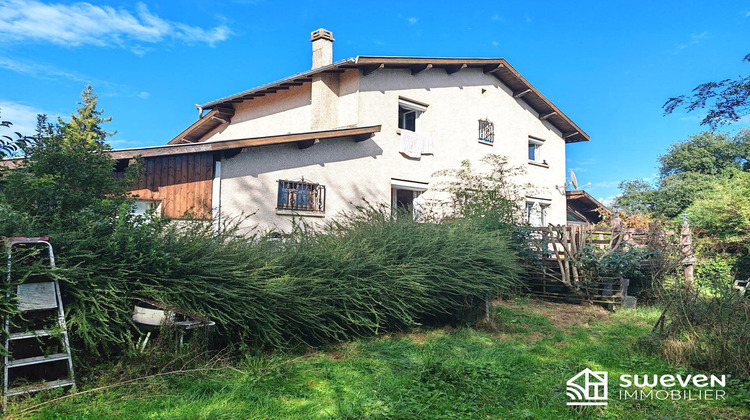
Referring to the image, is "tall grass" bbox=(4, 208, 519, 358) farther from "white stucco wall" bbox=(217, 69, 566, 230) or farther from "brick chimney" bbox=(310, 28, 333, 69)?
"brick chimney" bbox=(310, 28, 333, 69)

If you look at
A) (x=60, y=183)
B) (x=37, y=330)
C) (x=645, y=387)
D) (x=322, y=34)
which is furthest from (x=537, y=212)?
(x=37, y=330)

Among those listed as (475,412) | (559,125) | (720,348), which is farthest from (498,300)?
(559,125)

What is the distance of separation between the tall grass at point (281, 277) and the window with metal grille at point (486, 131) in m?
8.22

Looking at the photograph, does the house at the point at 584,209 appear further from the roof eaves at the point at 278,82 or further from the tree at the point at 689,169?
the roof eaves at the point at 278,82

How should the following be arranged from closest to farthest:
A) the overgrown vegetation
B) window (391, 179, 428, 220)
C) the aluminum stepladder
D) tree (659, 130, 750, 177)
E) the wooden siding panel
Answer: the aluminum stepladder
the overgrown vegetation
the wooden siding panel
window (391, 179, 428, 220)
tree (659, 130, 750, 177)

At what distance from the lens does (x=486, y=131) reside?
15.6 meters

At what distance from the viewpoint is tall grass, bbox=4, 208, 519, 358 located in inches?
162

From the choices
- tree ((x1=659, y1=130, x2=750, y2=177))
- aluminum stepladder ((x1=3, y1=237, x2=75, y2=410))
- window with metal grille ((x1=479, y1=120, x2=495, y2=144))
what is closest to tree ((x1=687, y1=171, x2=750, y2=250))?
window with metal grille ((x1=479, y1=120, x2=495, y2=144))

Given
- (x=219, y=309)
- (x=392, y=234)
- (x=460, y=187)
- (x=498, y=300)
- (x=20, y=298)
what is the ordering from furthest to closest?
(x=460, y=187) → (x=498, y=300) → (x=392, y=234) → (x=219, y=309) → (x=20, y=298)

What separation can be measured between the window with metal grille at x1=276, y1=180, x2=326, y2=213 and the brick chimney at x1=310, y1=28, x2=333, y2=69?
460cm

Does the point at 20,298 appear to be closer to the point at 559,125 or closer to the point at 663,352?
the point at 663,352

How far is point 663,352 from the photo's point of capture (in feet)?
18.1

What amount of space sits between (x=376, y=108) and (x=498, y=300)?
5.87 m

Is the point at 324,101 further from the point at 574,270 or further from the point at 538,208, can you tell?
the point at 538,208
